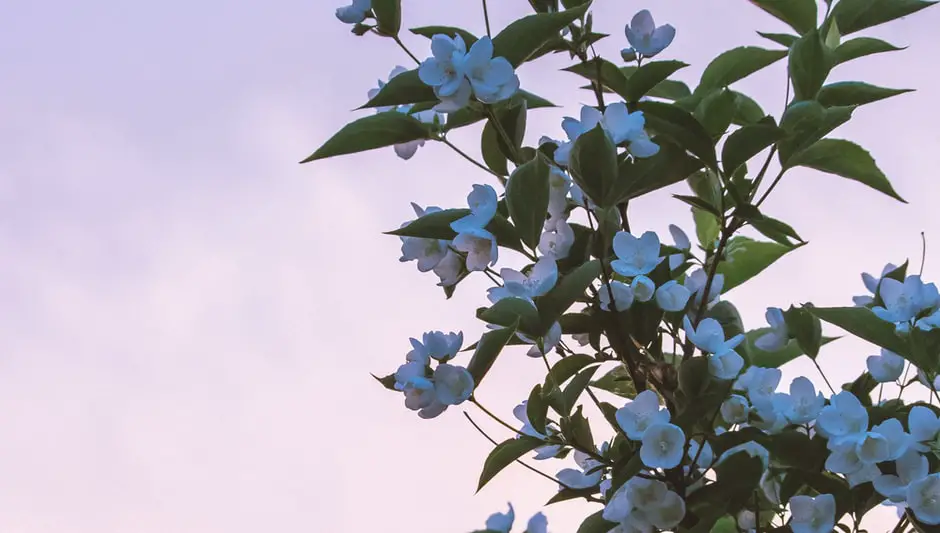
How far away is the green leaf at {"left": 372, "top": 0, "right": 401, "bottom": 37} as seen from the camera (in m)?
0.71

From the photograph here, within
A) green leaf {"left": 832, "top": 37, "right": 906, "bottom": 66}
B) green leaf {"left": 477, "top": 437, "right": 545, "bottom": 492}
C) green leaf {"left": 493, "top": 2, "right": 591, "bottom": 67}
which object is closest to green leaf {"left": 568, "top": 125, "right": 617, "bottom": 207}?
green leaf {"left": 493, "top": 2, "right": 591, "bottom": 67}

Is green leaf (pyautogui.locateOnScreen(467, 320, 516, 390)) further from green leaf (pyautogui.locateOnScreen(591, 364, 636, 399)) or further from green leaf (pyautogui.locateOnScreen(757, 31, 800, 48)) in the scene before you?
green leaf (pyautogui.locateOnScreen(757, 31, 800, 48))

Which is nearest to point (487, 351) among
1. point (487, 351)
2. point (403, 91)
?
point (487, 351)

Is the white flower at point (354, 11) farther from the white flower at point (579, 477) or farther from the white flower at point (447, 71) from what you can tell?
the white flower at point (579, 477)

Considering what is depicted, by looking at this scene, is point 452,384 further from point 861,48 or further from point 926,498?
point 861,48

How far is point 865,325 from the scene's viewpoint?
70cm

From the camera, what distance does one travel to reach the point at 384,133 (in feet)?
2.32

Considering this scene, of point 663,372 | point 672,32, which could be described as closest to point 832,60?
point 672,32

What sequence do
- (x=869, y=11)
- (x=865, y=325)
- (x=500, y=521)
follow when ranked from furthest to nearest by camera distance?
(x=869, y=11), (x=865, y=325), (x=500, y=521)

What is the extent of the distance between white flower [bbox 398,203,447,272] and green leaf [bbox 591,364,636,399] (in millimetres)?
243

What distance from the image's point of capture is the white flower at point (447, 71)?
61 centimetres

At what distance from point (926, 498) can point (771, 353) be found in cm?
24

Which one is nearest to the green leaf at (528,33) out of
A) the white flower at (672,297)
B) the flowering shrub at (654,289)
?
the flowering shrub at (654,289)

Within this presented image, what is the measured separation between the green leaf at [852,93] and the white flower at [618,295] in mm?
237
